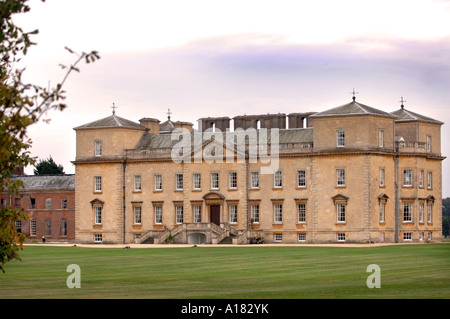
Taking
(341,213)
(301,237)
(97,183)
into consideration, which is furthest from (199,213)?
(341,213)

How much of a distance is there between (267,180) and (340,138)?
7.05 metres

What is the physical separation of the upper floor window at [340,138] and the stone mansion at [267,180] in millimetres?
77

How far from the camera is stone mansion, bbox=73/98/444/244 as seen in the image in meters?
74.5

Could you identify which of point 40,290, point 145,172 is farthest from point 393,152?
point 40,290

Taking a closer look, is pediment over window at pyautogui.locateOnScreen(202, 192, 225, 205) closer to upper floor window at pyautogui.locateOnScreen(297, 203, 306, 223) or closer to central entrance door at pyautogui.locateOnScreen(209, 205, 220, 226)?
Result: central entrance door at pyautogui.locateOnScreen(209, 205, 220, 226)

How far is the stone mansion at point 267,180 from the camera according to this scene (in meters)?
74.5

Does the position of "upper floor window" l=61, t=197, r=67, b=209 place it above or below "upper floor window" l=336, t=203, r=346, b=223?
above

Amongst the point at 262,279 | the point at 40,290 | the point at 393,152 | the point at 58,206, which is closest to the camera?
the point at 40,290

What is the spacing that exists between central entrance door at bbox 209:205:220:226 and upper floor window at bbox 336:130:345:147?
11673mm

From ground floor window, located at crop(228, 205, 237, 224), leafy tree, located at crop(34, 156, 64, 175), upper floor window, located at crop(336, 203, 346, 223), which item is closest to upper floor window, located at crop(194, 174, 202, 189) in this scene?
ground floor window, located at crop(228, 205, 237, 224)

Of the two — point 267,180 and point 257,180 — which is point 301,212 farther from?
point 257,180
